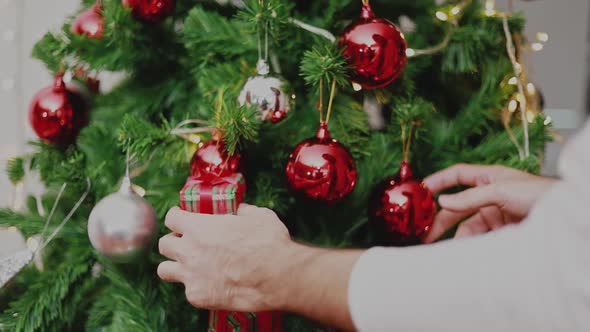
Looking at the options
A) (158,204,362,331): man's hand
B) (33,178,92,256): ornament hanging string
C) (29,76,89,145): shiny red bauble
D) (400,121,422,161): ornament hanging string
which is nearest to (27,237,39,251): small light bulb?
(33,178,92,256): ornament hanging string

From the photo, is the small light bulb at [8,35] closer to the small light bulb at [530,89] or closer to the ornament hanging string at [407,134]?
the ornament hanging string at [407,134]

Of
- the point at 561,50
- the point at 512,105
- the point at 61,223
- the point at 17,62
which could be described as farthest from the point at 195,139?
the point at 561,50

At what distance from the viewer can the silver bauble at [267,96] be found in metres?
0.62

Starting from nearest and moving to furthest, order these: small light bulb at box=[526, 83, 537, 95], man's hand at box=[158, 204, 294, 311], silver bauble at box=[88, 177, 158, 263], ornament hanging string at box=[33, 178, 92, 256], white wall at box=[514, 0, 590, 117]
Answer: man's hand at box=[158, 204, 294, 311] → silver bauble at box=[88, 177, 158, 263] → ornament hanging string at box=[33, 178, 92, 256] → small light bulb at box=[526, 83, 537, 95] → white wall at box=[514, 0, 590, 117]

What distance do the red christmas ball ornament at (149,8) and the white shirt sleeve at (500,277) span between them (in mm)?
454

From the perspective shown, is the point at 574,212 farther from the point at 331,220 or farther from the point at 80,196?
the point at 80,196

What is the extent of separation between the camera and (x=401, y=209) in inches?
25.5

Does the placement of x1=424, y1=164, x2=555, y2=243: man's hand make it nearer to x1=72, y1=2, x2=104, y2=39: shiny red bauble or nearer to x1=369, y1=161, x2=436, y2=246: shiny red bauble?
x1=369, y1=161, x2=436, y2=246: shiny red bauble

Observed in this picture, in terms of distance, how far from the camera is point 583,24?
145 centimetres

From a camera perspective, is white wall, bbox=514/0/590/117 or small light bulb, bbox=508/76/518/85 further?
white wall, bbox=514/0/590/117

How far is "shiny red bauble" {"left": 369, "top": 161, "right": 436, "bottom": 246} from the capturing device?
649 mm

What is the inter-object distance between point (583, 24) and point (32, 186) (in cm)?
141

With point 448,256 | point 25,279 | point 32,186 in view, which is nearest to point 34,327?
point 25,279

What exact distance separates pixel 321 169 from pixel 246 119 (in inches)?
3.8
